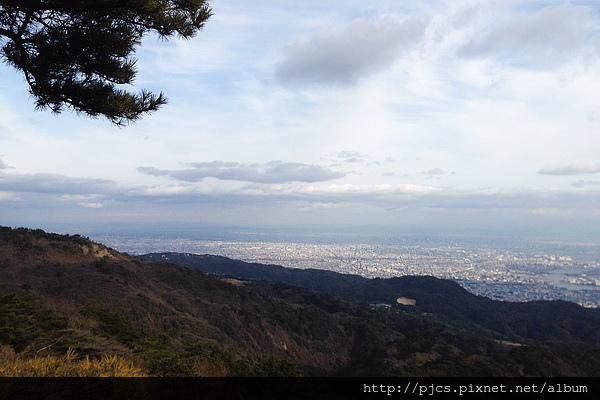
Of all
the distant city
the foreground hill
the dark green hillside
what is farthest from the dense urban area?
the foreground hill

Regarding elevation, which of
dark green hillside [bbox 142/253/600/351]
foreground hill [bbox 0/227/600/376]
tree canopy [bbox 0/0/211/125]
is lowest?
dark green hillside [bbox 142/253/600/351]

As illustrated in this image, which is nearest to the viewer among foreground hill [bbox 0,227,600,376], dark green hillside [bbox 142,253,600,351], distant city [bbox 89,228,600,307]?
foreground hill [bbox 0,227,600,376]

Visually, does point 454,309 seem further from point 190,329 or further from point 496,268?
point 190,329

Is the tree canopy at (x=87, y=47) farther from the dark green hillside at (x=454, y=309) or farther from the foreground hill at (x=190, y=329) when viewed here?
the dark green hillside at (x=454, y=309)

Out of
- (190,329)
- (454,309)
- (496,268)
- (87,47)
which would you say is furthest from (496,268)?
(87,47)

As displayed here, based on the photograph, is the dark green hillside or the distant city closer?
the dark green hillside

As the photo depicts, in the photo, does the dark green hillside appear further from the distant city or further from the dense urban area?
the dense urban area
